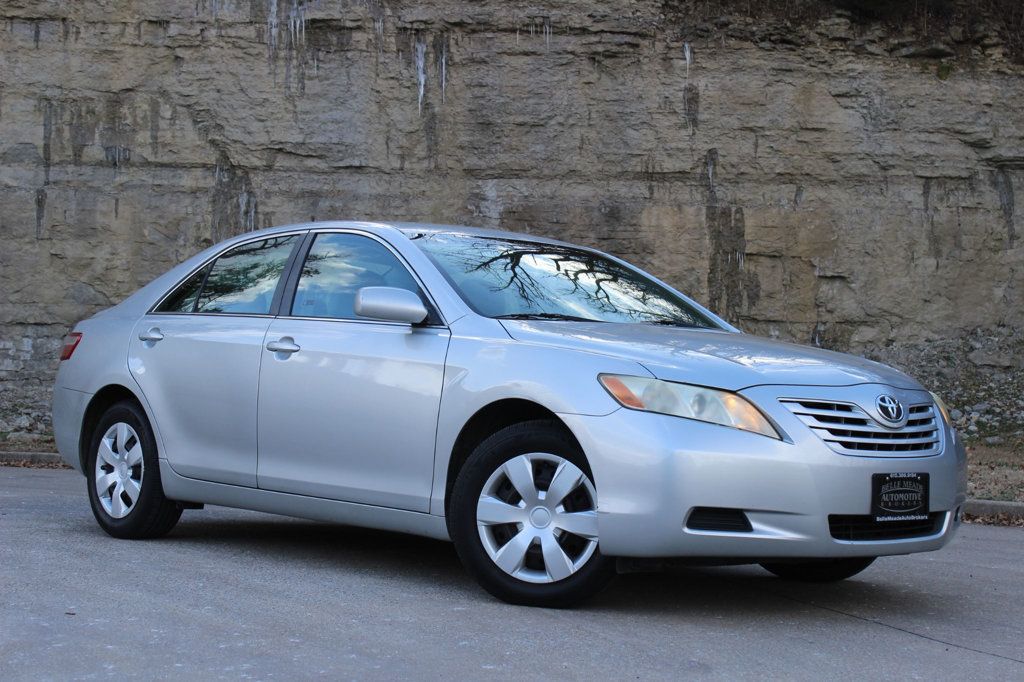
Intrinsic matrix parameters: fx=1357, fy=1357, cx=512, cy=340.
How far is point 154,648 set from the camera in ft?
14.6

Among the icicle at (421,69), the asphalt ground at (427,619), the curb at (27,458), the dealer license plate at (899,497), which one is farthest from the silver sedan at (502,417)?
the icicle at (421,69)

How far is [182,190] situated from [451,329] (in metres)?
12.9

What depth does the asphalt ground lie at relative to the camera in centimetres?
433

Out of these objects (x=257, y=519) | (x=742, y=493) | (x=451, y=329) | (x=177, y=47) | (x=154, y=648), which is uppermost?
(x=177, y=47)

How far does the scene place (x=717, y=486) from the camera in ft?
16.3

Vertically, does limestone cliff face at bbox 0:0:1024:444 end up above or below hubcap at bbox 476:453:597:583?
above

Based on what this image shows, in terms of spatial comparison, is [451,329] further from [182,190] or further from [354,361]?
[182,190]

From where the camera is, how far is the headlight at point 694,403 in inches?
198

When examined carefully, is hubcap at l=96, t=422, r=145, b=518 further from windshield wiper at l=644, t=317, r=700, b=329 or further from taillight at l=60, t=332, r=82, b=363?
windshield wiper at l=644, t=317, r=700, b=329

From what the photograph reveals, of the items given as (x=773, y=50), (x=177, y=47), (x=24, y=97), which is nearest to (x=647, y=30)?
(x=773, y=50)

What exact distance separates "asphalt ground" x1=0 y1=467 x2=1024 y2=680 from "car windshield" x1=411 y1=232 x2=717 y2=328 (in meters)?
1.23

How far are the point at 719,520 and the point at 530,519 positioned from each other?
743 millimetres

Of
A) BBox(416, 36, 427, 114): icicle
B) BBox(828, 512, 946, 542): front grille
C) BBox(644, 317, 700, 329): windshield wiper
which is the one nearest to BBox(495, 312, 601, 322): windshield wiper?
BBox(644, 317, 700, 329): windshield wiper

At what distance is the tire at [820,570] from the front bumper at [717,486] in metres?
1.02
